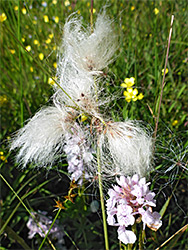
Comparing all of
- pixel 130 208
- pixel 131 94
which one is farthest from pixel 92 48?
pixel 130 208

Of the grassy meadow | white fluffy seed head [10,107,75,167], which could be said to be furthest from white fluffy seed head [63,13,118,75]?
white fluffy seed head [10,107,75,167]

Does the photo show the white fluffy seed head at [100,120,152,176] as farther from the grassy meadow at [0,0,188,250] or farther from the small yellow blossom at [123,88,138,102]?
the small yellow blossom at [123,88,138,102]

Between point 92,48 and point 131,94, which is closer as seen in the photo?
point 92,48

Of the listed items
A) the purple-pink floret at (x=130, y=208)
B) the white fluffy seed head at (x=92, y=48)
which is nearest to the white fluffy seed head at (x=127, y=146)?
the purple-pink floret at (x=130, y=208)

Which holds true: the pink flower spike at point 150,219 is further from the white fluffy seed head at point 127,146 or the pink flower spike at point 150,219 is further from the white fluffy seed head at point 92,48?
the white fluffy seed head at point 92,48

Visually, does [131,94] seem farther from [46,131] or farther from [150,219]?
[150,219]

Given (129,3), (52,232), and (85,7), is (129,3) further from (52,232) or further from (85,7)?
(52,232)

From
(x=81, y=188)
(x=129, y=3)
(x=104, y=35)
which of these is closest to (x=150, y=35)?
(x=129, y=3)
